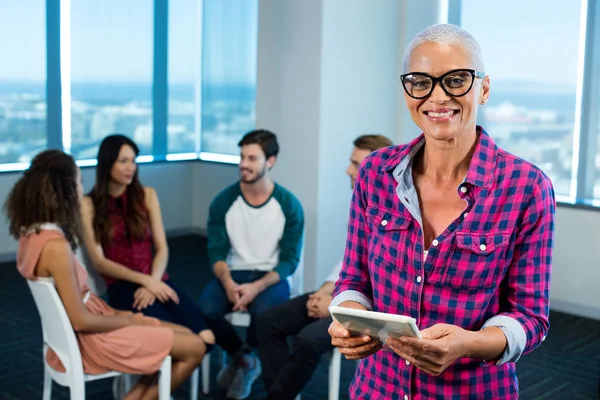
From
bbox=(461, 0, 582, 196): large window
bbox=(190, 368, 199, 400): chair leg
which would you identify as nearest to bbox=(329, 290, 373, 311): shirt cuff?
bbox=(190, 368, 199, 400): chair leg

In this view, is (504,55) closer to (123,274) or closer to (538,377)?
(538,377)

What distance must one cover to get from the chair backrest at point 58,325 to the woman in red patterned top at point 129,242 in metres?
0.67

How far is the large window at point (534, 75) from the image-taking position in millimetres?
5801

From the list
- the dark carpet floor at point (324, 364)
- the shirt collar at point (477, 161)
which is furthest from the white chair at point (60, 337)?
the shirt collar at point (477, 161)

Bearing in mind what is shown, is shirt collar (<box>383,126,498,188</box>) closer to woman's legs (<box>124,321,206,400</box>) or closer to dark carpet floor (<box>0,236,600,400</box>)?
woman's legs (<box>124,321,206,400</box>)

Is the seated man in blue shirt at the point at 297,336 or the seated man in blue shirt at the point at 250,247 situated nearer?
the seated man in blue shirt at the point at 297,336

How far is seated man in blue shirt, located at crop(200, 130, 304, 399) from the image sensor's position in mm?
3945

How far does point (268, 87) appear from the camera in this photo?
5.45 m

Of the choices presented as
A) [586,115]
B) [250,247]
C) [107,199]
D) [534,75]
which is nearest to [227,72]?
[534,75]

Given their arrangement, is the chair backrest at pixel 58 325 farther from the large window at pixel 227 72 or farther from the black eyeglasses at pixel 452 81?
the large window at pixel 227 72

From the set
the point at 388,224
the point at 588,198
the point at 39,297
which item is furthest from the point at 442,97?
the point at 588,198

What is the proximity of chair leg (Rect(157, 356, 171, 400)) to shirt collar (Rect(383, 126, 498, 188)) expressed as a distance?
1.88 metres

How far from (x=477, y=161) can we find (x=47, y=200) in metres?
2.03

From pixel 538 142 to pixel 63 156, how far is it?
13.0 feet
